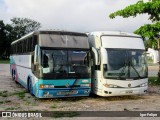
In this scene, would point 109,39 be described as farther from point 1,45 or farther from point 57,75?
point 1,45

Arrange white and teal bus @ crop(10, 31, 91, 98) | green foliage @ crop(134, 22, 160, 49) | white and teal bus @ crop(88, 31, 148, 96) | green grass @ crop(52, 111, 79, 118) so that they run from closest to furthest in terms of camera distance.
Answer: green grass @ crop(52, 111, 79, 118), white and teal bus @ crop(10, 31, 91, 98), white and teal bus @ crop(88, 31, 148, 96), green foliage @ crop(134, 22, 160, 49)

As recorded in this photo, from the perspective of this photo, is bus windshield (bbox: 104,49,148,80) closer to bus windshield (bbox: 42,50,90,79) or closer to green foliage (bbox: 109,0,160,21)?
bus windshield (bbox: 42,50,90,79)

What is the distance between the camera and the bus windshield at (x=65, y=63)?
13031 mm

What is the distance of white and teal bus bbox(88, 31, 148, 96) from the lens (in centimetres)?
1352

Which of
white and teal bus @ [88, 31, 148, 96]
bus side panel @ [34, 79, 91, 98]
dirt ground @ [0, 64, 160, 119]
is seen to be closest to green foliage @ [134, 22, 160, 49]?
white and teal bus @ [88, 31, 148, 96]

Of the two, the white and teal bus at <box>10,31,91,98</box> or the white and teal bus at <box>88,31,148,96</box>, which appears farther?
the white and teal bus at <box>88,31,148,96</box>

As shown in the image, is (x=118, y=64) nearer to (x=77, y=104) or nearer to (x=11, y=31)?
(x=77, y=104)

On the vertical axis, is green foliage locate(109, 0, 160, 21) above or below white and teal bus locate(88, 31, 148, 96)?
above

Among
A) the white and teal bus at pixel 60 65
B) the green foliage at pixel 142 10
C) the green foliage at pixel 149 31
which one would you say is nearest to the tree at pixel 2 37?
the green foliage at pixel 142 10

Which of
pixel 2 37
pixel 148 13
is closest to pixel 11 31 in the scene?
pixel 2 37

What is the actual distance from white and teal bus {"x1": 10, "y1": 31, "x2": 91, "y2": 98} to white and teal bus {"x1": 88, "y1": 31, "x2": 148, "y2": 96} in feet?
1.78

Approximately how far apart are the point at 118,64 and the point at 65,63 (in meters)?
2.25

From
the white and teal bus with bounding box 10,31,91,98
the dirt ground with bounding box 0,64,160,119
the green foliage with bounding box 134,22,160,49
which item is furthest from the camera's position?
the green foliage with bounding box 134,22,160,49

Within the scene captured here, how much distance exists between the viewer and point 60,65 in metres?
13.2
